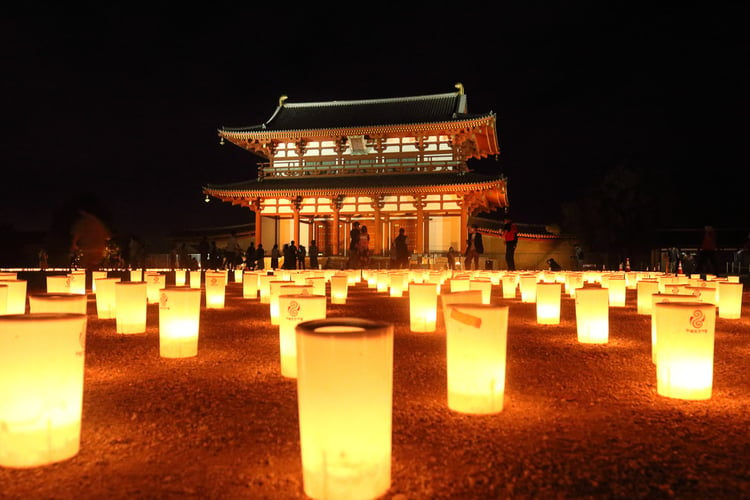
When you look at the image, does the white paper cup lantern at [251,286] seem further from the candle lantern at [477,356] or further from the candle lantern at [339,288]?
the candle lantern at [477,356]

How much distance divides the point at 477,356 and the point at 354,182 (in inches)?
814

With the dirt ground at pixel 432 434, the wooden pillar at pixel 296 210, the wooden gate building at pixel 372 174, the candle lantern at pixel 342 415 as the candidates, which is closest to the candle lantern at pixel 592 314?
the dirt ground at pixel 432 434

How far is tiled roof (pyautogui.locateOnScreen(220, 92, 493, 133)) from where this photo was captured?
24.4 meters

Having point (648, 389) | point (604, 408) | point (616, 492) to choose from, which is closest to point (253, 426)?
point (616, 492)

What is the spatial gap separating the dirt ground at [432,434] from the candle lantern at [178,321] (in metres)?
0.10

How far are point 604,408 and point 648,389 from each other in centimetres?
63

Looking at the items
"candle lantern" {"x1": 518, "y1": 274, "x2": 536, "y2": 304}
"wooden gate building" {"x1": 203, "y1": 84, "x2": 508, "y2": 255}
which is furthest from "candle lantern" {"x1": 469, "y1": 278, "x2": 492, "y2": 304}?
"wooden gate building" {"x1": 203, "y1": 84, "x2": 508, "y2": 255}

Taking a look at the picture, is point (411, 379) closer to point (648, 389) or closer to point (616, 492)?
point (648, 389)

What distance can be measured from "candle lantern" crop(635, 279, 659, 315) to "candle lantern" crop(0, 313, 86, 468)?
23.6 ft

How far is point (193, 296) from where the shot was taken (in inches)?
180

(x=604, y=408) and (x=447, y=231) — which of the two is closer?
(x=604, y=408)

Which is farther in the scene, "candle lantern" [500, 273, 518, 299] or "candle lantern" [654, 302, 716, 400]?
"candle lantern" [500, 273, 518, 299]

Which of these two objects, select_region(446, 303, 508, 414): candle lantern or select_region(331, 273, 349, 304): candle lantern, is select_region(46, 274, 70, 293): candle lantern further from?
select_region(446, 303, 508, 414): candle lantern

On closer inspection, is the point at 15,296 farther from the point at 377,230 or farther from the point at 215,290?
the point at 377,230
